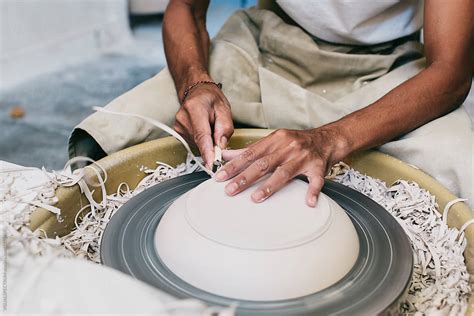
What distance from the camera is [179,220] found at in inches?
35.6

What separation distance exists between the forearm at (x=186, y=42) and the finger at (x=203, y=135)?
0.18 meters

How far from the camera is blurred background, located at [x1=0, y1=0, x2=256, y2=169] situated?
277 cm

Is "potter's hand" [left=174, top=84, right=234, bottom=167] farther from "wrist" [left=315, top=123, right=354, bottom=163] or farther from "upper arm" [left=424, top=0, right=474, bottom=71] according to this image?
"upper arm" [left=424, top=0, right=474, bottom=71]

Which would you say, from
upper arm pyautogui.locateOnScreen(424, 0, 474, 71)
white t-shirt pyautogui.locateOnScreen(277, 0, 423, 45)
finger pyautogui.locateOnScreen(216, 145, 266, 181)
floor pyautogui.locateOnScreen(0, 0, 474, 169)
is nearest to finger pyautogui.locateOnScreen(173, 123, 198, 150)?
finger pyautogui.locateOnScreen(216, 145, 266, 181)

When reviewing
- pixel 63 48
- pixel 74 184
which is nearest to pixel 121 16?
pixel 63 48

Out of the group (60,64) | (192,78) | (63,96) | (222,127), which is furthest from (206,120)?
(60,64)

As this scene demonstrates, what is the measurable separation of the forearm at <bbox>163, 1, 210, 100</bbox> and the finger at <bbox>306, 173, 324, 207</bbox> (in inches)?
18.5

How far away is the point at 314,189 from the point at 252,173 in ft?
0.37

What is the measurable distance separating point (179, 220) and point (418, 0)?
904 millimetres

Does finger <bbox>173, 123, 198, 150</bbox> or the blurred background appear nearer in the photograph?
finger <bbox>173, 123, 198, 150</bbox>

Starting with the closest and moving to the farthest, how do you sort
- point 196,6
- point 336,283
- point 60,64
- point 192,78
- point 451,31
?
point 336,283 → point 451,31 → point 192,78 → point 196,6 → point 60,64

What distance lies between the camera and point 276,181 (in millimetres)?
915

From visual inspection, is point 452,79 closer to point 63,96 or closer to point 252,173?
point 252,173

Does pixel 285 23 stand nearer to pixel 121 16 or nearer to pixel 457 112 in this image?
pixel 457 112
